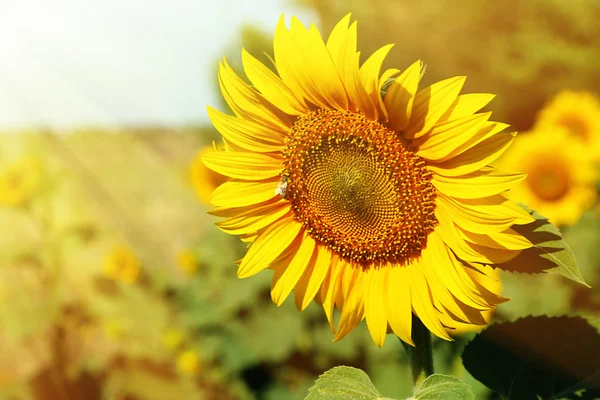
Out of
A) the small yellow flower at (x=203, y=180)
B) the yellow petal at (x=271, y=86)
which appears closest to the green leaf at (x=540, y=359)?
the yellow petal at (x=271, y=86)

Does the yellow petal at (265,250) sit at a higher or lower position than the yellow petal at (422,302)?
higher

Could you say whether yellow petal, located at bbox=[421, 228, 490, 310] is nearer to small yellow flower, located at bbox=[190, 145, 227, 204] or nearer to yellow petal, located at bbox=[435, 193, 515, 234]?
yellow petal, located at bbox=[435, 193, 515, 234]

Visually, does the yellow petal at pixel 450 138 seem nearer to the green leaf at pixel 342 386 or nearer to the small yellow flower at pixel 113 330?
the green leaf at pixel 342 386

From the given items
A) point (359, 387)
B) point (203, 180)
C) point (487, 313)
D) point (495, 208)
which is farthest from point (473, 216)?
point (203, 180)

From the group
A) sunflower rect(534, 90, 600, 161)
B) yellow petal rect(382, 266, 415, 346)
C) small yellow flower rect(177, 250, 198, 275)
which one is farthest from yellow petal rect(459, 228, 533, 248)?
small yellow flower rect(177, 250, 198, 275)

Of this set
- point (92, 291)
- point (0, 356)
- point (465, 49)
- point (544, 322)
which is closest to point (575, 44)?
point (465, 49)

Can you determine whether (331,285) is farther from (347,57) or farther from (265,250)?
(347,57)

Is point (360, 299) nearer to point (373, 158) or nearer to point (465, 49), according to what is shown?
point (373, 158)
